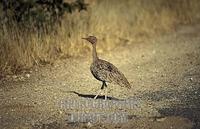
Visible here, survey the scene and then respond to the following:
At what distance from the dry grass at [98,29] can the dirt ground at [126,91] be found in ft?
1.13

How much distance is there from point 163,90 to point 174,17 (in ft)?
27.5

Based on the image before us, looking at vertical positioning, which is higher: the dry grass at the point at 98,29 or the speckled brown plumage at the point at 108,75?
the dry grass at the point at 98,29

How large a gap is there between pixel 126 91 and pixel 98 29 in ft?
15.2

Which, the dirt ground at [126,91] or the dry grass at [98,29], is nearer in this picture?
the dirt ground at [126,91]

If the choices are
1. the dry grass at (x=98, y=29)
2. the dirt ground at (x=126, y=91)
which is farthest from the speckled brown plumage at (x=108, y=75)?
the dry grass at (x=98, y=29)

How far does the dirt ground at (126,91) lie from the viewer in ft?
26.0

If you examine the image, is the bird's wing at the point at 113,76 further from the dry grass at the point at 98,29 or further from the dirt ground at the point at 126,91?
the dry grass at the point at 98,29

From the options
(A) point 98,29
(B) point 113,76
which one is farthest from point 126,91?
(A) point 98,29

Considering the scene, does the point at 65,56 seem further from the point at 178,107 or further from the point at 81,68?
the point at 178,107

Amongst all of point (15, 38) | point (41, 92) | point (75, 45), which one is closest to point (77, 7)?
point (75, 45)

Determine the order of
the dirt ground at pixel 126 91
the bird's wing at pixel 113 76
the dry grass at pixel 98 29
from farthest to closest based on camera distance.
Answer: the dry grass at pixel 98 29
the bird's wing at pixel 113 76
the dirt ground at pixel 126 91

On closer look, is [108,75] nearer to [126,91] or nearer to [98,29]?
[126,91]

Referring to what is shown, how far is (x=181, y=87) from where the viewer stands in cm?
1000

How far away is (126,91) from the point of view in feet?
32.6
